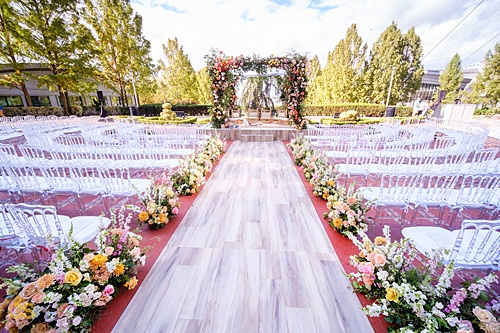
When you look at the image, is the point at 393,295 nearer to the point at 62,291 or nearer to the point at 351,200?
the point at 351,200

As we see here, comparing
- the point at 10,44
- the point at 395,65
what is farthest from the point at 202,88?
the point at 395,65

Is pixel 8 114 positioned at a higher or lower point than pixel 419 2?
lower

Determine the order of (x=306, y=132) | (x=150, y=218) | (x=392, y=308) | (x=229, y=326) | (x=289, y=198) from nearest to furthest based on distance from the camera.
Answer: (x=392, y=308)
(x=229, y=326)
(x=150, y=218)
(x=289, y=198)
(x=306, y=132)

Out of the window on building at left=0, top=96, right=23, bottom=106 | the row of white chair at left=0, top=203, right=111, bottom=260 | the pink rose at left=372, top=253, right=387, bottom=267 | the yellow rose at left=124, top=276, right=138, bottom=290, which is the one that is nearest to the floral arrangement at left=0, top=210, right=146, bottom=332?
the yellow rose at left=124, top=276, right=138, bottom=290

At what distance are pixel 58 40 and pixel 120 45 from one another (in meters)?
4.02

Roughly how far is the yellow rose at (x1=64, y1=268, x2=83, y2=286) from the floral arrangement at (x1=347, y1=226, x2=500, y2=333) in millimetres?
2125

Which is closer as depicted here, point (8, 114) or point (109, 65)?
point (8, 114)

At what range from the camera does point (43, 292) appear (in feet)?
4.69

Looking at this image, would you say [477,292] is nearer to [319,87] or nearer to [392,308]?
[392,308]

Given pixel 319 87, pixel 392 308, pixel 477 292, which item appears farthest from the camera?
pixel 319 87

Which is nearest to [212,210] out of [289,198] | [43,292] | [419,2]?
[289,198]

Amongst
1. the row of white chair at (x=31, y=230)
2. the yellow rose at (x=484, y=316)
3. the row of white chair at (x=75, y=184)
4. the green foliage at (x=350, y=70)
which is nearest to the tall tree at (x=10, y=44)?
the row of white chair at (x=75, y=184)

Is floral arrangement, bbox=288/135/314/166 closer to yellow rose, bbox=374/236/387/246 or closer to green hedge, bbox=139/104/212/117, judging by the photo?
yellow rose, bbox=374/236/387/246

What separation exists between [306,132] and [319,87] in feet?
61.6
